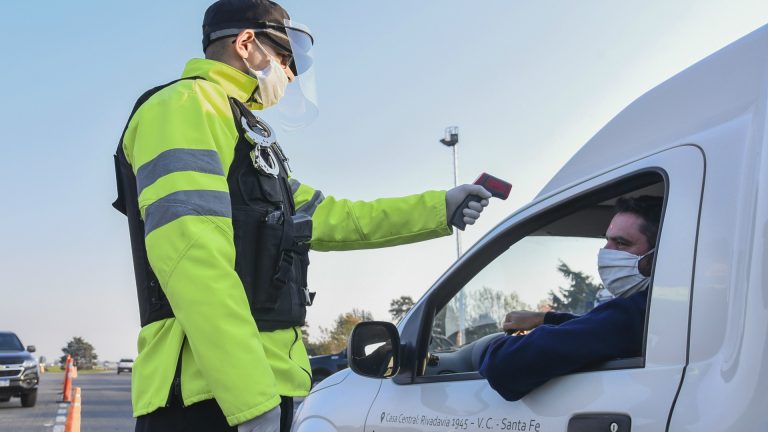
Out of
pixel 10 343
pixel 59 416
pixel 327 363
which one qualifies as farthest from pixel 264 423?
pixel 10 343

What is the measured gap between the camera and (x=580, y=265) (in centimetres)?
276

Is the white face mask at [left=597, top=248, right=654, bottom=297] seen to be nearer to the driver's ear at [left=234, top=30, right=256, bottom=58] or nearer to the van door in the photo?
the van door

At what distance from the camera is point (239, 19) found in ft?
8.87

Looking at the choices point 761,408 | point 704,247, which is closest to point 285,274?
point 704,247

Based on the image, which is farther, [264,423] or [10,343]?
[10,343]

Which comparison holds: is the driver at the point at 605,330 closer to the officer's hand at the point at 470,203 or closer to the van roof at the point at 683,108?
the van roof at the point at 683,108

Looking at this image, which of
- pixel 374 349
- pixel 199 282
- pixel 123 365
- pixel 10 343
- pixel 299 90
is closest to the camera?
pixel 199 282

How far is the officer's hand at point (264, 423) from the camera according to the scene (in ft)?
7.02

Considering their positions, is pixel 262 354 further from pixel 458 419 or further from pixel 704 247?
pixel 704 247

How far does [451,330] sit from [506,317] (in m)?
0.24

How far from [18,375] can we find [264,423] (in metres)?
14.5

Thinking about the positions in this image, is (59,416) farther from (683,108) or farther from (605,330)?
(683,108)

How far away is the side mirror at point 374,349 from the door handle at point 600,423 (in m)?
0.96

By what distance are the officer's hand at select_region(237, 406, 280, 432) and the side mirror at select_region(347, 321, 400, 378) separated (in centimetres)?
67
